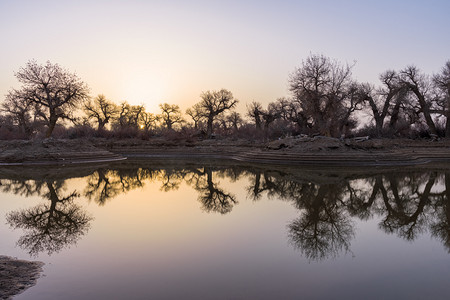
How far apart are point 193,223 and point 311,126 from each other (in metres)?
47.6

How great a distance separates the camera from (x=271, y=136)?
51.7m

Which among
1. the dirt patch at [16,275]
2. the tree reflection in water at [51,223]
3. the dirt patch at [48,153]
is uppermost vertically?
the dirt patch at [48,153]

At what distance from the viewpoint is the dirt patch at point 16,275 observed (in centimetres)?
418

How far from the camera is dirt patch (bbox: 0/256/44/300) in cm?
418

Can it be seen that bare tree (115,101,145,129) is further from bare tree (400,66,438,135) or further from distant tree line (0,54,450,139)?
bare tree (400,66,438,135)

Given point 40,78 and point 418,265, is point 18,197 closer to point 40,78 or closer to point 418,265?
point 418,265

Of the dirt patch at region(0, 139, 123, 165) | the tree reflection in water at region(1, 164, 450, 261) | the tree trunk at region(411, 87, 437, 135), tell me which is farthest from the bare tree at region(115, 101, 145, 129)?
the tree reflection in water at region(1, 164, 450, 261)

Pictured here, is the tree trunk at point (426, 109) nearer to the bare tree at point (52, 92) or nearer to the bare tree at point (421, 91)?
the bare tree at point (421, 91)

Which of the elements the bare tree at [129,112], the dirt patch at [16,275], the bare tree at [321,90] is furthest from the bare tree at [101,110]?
the dirt patch at [16,275]

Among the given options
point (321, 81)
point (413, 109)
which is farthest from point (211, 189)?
point (413, 109)

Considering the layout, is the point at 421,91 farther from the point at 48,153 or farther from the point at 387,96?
the point at 48,153

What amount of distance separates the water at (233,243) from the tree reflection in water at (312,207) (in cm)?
4

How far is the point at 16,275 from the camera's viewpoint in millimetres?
4633

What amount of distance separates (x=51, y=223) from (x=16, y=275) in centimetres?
329
